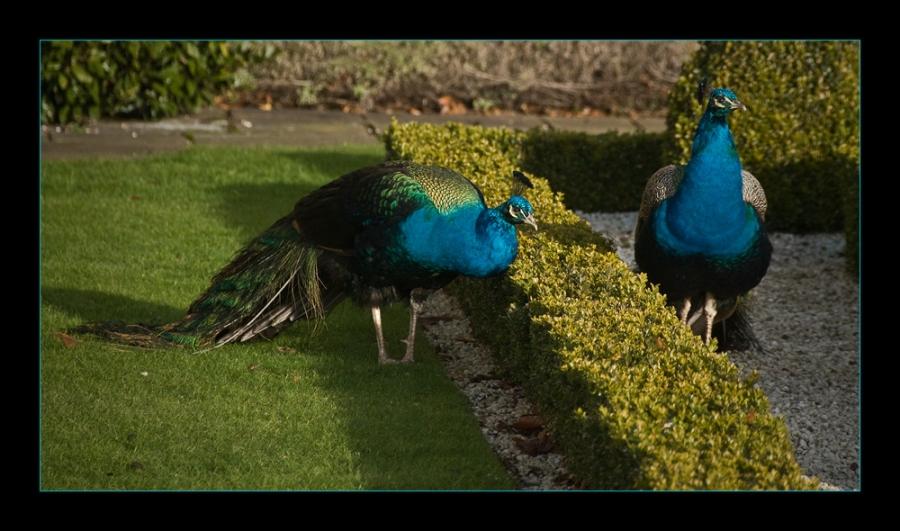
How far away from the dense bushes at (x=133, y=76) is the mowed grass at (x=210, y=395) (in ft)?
7.75

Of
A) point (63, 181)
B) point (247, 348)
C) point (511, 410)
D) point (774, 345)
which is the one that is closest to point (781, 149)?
point (774, 345)

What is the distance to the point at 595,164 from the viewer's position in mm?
10242

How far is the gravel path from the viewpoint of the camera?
6172 mm

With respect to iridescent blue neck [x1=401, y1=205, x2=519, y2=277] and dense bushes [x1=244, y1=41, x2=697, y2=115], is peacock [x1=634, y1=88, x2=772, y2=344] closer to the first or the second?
iridescent blue neck [x1=401, y1=205, x2=519, y2=277]

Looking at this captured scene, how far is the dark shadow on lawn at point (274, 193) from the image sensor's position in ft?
31.0

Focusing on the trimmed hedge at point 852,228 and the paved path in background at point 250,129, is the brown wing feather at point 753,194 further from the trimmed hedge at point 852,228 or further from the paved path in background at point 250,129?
the paved path in background at point 250,129

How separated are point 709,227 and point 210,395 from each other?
273 centimetres

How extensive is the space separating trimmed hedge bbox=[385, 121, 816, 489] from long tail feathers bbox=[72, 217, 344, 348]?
102cm

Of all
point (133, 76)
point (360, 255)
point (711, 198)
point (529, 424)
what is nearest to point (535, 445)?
point (529, 424)

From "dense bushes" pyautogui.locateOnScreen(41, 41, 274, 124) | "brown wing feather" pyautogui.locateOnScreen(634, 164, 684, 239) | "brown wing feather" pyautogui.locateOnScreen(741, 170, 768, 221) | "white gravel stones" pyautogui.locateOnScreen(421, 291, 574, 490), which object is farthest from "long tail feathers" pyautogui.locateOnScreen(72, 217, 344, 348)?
"dense bushes" pyautogui.locateOnScreen(41, 41, 274, 124)

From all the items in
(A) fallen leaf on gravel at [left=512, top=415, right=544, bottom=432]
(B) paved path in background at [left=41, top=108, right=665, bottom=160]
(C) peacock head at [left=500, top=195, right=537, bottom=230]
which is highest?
(C) peacock head at [left=500, top=195, right=537, bottom=230]

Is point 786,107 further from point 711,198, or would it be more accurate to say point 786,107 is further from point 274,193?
point 274,193

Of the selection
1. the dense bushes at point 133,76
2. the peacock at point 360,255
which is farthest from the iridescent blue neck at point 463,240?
the dense bushes at point 133,76

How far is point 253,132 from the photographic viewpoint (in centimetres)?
1206
